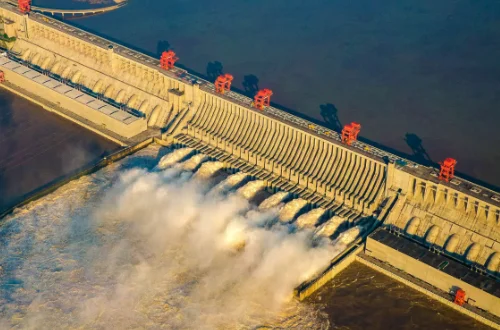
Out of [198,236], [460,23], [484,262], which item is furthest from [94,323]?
[460,23]

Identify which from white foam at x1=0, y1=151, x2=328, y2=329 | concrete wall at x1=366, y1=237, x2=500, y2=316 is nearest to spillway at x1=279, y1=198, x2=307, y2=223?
white foam at x1=0, y1=151, x2=328, y2=329

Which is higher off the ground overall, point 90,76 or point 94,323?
point 90,76

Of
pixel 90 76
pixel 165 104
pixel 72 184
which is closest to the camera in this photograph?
pixel 72 184

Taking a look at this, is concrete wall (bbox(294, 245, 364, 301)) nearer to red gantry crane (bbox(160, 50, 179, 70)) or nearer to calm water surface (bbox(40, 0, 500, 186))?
calm water surface (bbox(40, 0, 500, 186))

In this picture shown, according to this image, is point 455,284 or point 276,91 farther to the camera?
point 276,91

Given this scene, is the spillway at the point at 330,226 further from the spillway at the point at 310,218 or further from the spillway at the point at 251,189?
the spillway at the point at 251,189

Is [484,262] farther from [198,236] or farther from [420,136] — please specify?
[198,236]
